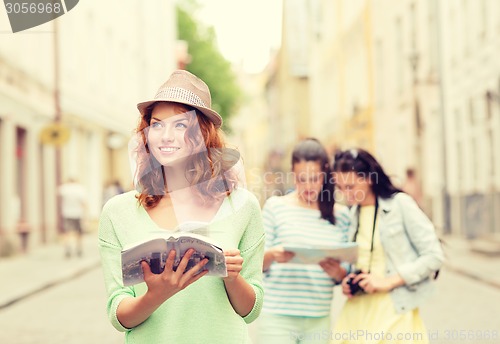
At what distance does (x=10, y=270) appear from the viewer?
17.9 metres

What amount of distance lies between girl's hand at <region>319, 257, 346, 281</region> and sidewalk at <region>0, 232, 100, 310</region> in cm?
836

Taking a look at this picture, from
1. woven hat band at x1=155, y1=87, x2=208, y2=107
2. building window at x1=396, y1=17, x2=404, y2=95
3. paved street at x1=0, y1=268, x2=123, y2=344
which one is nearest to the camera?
woven hat band at x1=155, y1=87, x2=208, y2=107

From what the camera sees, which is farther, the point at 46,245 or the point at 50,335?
the point at 46,245

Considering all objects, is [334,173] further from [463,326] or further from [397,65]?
[397,65]

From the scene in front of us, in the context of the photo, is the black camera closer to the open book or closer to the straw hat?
the open book

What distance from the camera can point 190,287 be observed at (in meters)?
3.04

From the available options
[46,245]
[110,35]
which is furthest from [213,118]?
[110,35]

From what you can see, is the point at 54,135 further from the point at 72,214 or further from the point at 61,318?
the point at 61,318

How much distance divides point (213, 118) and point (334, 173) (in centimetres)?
220

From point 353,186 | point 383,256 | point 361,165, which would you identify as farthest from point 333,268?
point 361,165

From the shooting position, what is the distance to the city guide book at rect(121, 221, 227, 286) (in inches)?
106

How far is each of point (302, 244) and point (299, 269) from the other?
0.14 meters

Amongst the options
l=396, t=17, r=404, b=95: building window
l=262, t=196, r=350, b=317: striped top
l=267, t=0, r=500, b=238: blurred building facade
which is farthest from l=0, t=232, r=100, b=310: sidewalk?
l=396, t=17, r=404, b=95: building window

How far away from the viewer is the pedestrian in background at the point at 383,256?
197 inches
